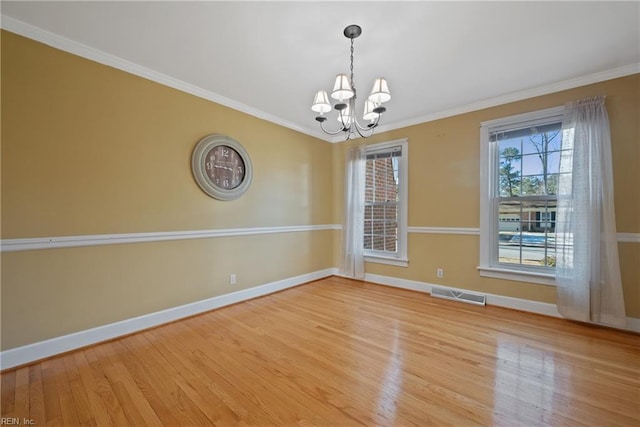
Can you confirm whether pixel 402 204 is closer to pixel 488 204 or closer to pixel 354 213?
pixel 354 213

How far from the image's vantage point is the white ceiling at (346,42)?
1.77m

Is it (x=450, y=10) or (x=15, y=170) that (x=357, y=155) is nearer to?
(x=450, y=10)

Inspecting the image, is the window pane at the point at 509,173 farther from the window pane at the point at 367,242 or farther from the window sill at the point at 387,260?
the window pane at the point at 367,242

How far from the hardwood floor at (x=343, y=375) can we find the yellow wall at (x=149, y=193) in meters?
0.44

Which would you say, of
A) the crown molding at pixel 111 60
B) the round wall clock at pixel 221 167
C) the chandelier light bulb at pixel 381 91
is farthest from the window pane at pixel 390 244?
the crown molding at pixel 111 60

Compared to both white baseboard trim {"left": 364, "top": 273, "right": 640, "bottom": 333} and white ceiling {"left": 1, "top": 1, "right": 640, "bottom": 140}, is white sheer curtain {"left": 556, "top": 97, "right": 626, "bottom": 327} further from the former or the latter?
white ceiling {"left": 1, "top": 1, "right": 640, "bottom": 140}

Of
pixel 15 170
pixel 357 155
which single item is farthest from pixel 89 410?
pixel 357 155

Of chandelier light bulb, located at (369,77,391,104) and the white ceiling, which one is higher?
the white ceiling

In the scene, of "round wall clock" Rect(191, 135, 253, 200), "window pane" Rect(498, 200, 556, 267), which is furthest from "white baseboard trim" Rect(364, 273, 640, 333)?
"round wall clock" Rect(191, 135, 253, 200)

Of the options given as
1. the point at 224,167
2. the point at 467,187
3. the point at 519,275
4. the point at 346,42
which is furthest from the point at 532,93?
the point at 224,167

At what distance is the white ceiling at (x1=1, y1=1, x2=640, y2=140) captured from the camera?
1.77 metres

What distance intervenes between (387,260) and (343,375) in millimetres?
2441

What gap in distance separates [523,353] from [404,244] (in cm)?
195

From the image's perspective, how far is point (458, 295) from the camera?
10.9 ft
